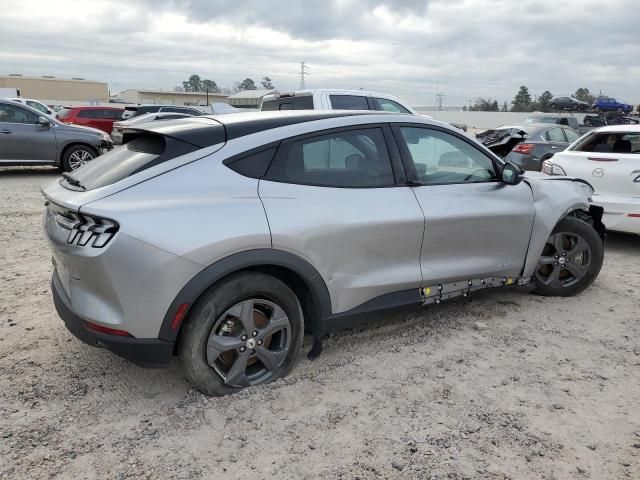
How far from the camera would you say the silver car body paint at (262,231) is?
8.89 feet

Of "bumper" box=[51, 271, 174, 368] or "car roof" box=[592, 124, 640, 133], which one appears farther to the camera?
"car roof" box=[592, 124, 640, 133]

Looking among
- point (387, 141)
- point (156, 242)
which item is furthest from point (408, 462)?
point (387, 141)

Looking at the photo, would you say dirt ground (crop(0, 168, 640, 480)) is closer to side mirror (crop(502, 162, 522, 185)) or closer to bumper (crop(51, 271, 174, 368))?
bumper (crop(51, 271, 174, 368))

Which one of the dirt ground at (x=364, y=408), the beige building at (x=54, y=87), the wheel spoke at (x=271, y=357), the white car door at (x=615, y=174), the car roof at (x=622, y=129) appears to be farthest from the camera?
the beige building at (x=54, y=87)

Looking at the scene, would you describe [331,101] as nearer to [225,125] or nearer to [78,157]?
[225,125]

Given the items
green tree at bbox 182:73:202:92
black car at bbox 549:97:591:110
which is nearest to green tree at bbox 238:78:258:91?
green tree at bbox 182:73:202:92

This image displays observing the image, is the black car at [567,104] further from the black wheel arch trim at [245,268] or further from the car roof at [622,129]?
the black wheel arch trim at [245,268]

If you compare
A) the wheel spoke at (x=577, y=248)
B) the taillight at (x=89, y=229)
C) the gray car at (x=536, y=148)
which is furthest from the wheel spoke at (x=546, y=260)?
the gray car at (x=536, y=148)

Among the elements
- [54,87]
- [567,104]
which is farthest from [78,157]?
[54,87]

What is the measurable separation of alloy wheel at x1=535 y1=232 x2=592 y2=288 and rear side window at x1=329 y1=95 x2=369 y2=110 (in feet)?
15.2

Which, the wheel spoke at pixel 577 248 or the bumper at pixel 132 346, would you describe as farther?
the wheel spoke at pixel 577 248

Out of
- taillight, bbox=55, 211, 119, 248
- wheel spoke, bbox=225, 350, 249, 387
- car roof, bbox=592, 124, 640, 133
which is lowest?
wheel spoke, bbox=225, 350, 249, 387

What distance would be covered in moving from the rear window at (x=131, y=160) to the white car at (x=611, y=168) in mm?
5332

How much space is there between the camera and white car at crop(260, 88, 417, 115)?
27.7ft
